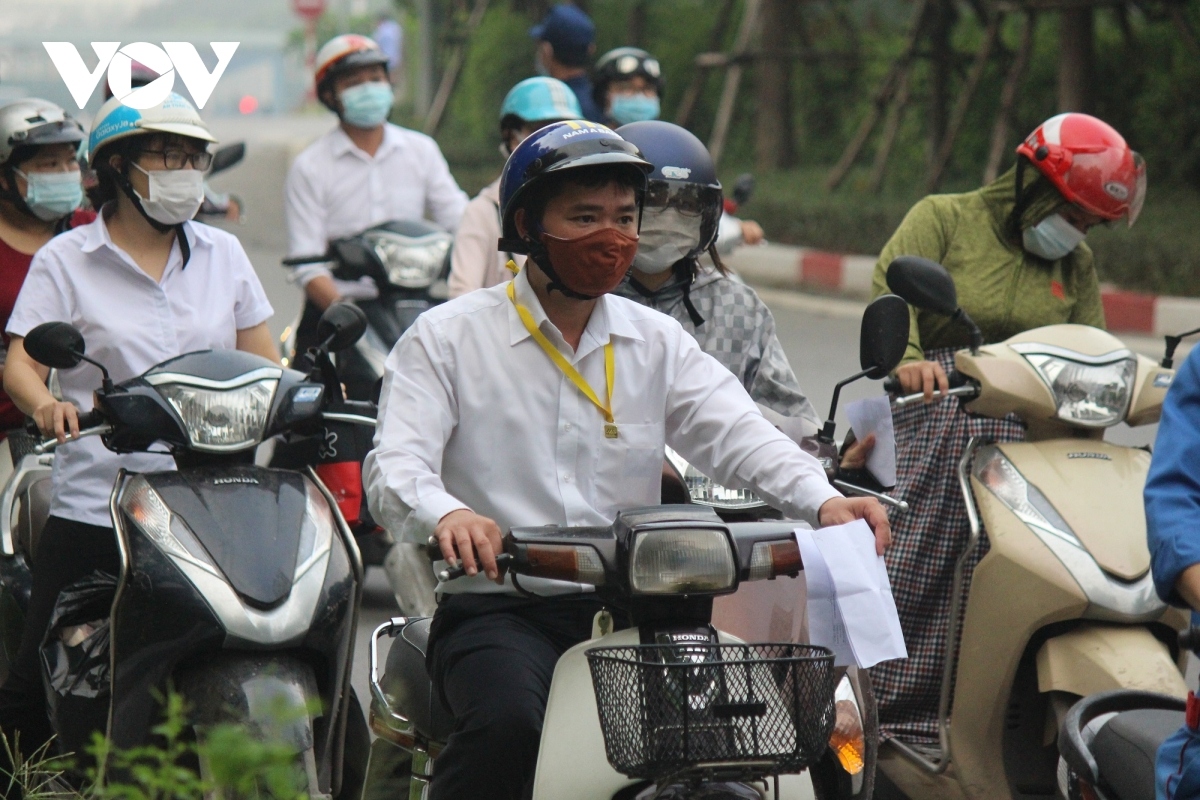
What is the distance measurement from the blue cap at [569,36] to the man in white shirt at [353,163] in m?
1.12

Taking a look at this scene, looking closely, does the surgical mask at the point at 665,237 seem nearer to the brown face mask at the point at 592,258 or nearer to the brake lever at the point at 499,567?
the brown face mask at the point at 592,258

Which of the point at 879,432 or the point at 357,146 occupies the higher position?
the point at 357,146

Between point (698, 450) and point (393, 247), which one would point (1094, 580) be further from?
point (393, 247)

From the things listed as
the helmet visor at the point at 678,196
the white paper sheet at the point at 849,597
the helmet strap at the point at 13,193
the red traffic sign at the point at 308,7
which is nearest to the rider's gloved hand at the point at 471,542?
the white paper sheet at the point at 849,597

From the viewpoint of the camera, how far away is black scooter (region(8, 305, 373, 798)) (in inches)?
133

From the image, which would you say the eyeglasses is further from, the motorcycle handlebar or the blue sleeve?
the blue sleeve

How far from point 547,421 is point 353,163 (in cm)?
427

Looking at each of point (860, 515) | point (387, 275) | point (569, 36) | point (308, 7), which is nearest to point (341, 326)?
point (860, 515)

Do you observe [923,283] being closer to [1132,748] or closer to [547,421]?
[547,421]

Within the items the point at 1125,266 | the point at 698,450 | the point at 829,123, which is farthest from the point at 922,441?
the point at 829,123

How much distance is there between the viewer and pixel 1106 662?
3865 millimetres

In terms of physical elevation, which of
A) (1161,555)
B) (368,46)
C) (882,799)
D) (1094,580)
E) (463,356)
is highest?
(368,46)

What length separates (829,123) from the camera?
19.8 m

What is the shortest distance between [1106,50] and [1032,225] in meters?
11.9
